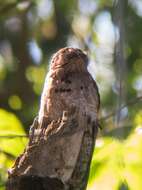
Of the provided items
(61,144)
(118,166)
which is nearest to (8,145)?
(118,166)

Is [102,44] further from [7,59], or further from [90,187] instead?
[90,187]

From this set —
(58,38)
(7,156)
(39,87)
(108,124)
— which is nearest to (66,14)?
(58,38)

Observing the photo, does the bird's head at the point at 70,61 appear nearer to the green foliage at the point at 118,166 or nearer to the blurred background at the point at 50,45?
the green foliage at the point at 118,166

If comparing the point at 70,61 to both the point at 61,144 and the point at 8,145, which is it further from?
the point at 8,145

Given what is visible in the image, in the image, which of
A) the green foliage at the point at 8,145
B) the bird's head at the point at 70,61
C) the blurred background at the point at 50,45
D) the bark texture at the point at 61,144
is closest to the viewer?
the bark texture at the point at 61,144

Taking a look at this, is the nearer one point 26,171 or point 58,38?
point 26,171

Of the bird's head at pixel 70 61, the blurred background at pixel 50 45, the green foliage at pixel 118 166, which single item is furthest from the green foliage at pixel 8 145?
the blurred background at pixel 50 45

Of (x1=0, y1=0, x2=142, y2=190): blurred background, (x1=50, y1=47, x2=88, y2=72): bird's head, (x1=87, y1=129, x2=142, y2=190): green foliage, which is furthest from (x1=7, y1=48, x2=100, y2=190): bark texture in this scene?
(x1=0, y1=0, x2=142, y2=190): blurred background

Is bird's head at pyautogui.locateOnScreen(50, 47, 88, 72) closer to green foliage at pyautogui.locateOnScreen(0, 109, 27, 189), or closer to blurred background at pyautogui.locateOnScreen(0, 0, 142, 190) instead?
green foliage at pyautogui.locateOnScreen(0, 109, 27, 189)
